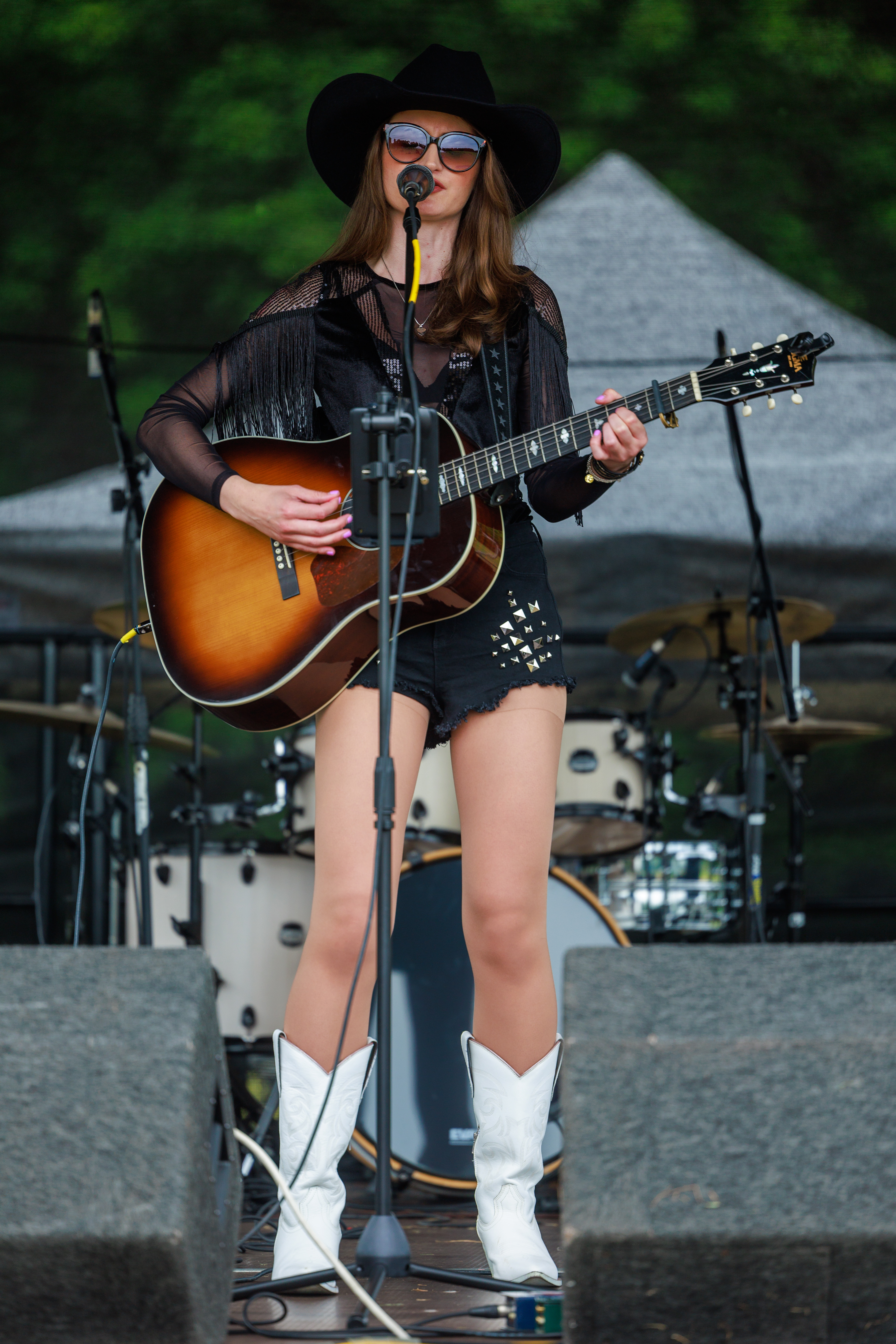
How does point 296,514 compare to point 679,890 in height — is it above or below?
above

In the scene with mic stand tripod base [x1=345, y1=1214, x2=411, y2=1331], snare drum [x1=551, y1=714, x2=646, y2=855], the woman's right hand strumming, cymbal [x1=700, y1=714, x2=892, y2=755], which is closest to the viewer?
mic stand tripod base [x1=345, y1=1214, x2=411, y2=1331]

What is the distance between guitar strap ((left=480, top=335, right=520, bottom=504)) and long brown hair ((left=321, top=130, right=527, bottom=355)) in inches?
0.7

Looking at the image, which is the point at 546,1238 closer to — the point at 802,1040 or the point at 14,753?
the point at 802,1040

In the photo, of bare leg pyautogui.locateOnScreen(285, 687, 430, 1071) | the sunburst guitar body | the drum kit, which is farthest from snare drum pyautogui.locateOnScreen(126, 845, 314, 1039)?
bare leg pyautogui.locateOnScreen(285, 687, 430, 1071)

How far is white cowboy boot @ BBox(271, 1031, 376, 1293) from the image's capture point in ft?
6.29

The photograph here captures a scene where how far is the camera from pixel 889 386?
14.7 feet

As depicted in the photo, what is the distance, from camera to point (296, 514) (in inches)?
83.7

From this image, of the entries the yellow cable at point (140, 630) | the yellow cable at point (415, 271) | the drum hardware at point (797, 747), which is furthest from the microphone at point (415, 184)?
the drum hardware at point (797, 747)

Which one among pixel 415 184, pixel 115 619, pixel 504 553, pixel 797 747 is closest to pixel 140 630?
pixel 504 553

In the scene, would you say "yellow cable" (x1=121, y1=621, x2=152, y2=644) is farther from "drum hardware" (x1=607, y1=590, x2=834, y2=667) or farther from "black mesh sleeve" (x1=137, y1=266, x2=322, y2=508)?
"drum hardware" (x1=607, y1=590, x2=834, y2=667)

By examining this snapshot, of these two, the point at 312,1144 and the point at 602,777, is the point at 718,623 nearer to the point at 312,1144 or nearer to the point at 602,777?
the point at 602,777

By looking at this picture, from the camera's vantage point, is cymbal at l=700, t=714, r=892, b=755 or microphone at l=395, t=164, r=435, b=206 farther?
cymbal at l=700, t=714, r=892, b=755

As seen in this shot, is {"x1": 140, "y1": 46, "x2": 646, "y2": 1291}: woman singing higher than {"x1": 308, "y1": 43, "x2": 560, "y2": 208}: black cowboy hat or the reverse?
the reverse

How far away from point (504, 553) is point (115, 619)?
2.11 meters
